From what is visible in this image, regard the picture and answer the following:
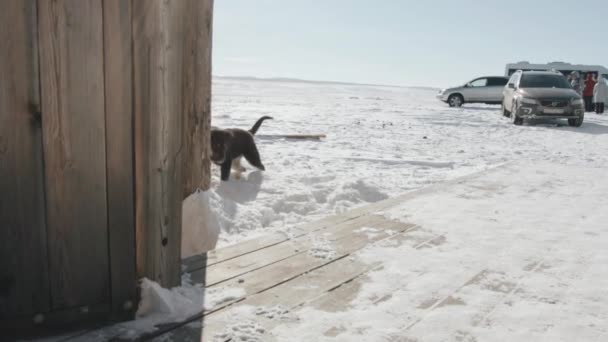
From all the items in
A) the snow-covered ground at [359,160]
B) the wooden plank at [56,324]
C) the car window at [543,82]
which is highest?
the car window at [543,82]

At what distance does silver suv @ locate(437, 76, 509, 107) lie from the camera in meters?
25.2

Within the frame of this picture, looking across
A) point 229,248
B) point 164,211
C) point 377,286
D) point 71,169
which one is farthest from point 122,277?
point 377,286

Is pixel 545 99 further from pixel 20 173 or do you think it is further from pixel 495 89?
pixel 20 173

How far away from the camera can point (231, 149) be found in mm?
5773

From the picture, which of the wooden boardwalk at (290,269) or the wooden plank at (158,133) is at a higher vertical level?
the wooden plank at (158,133)

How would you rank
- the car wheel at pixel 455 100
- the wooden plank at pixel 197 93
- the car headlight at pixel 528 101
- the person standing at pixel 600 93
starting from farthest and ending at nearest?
the car wheel at pixel 455 100 < the person standing at pixel 600 93 < the car headlight at pixel 528 101 < the wooden plank at pixel 197 93

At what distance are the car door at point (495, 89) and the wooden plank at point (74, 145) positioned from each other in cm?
2590

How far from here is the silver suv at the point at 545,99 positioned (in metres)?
14.6

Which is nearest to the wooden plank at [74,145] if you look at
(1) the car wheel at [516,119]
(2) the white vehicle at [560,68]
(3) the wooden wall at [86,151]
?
(3) the wooden wall at [86,151]

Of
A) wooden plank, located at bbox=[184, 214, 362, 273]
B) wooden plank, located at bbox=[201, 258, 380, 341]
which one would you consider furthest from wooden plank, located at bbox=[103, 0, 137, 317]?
wooden plank, located at bbox=[184, 214, 362, 273]

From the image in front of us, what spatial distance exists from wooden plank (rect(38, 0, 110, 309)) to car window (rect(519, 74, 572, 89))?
1586 centimetres

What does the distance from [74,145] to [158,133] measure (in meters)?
0.37

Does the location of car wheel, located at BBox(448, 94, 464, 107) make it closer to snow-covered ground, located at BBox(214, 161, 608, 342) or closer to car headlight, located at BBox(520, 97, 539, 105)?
car headlight, located at BBox(520, 97, 539, 105)

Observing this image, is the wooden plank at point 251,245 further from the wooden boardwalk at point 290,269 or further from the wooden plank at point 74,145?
the wooden plank at point 74,145
